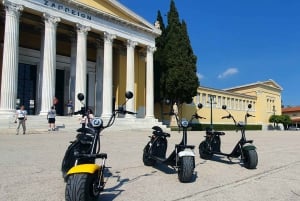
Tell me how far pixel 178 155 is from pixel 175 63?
28708 mm

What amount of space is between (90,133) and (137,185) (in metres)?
1.35

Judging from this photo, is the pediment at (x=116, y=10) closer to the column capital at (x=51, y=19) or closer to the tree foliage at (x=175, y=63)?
the column capital at (x=51, y=19)

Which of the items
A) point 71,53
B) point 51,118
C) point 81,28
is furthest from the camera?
point 71,53

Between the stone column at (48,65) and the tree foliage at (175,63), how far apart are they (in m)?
13.5

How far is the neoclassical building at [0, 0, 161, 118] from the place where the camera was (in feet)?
74.1

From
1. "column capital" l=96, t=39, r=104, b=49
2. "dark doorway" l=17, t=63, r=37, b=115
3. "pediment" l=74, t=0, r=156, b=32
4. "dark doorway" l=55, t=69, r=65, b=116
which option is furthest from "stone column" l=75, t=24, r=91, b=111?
"dark doorway" l=55, t=69, r=65, b=116

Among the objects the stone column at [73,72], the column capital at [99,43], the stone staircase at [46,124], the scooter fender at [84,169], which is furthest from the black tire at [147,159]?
the column capital at [99,43]

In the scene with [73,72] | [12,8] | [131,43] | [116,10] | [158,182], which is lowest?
[158,182]

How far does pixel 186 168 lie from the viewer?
19.5 ft

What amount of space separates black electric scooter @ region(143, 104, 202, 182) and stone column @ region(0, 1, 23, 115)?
54.2ft

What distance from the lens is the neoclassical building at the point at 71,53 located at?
74.1 feet

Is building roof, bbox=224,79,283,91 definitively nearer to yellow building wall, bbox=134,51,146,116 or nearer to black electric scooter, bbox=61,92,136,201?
yellow building wall, bbox=134,51,146,116

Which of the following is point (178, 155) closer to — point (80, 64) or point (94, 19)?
point (80, 64)

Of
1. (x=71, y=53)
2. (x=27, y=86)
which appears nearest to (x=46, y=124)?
(x=71, y=53)
